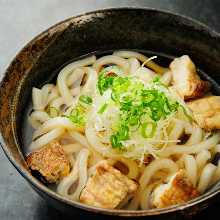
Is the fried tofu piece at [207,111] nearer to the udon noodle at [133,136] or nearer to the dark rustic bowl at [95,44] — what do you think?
the udon noodle at [133,136]

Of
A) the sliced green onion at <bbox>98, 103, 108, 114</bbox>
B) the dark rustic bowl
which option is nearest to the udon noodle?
the sliced green onion at <bbox>98, 103, 108, 114</bbox>

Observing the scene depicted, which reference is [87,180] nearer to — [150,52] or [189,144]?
[189,144]

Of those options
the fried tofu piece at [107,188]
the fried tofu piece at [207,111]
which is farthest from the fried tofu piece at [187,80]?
the fried tofu piece at [107,188]

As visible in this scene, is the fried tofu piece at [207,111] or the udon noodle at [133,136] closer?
the udon noodle at [133,136]

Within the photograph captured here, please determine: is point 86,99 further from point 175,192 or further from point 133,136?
point 175,192

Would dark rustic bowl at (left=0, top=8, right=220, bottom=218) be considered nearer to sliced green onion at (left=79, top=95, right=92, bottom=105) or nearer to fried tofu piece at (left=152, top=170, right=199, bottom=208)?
sliced green onion at (left=79, top=95, right=92, bottom=105)

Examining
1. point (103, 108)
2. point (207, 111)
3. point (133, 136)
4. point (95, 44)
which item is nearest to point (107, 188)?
point (133, 136)

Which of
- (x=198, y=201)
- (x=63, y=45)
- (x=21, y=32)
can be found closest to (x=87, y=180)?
(x=198, y=201)
